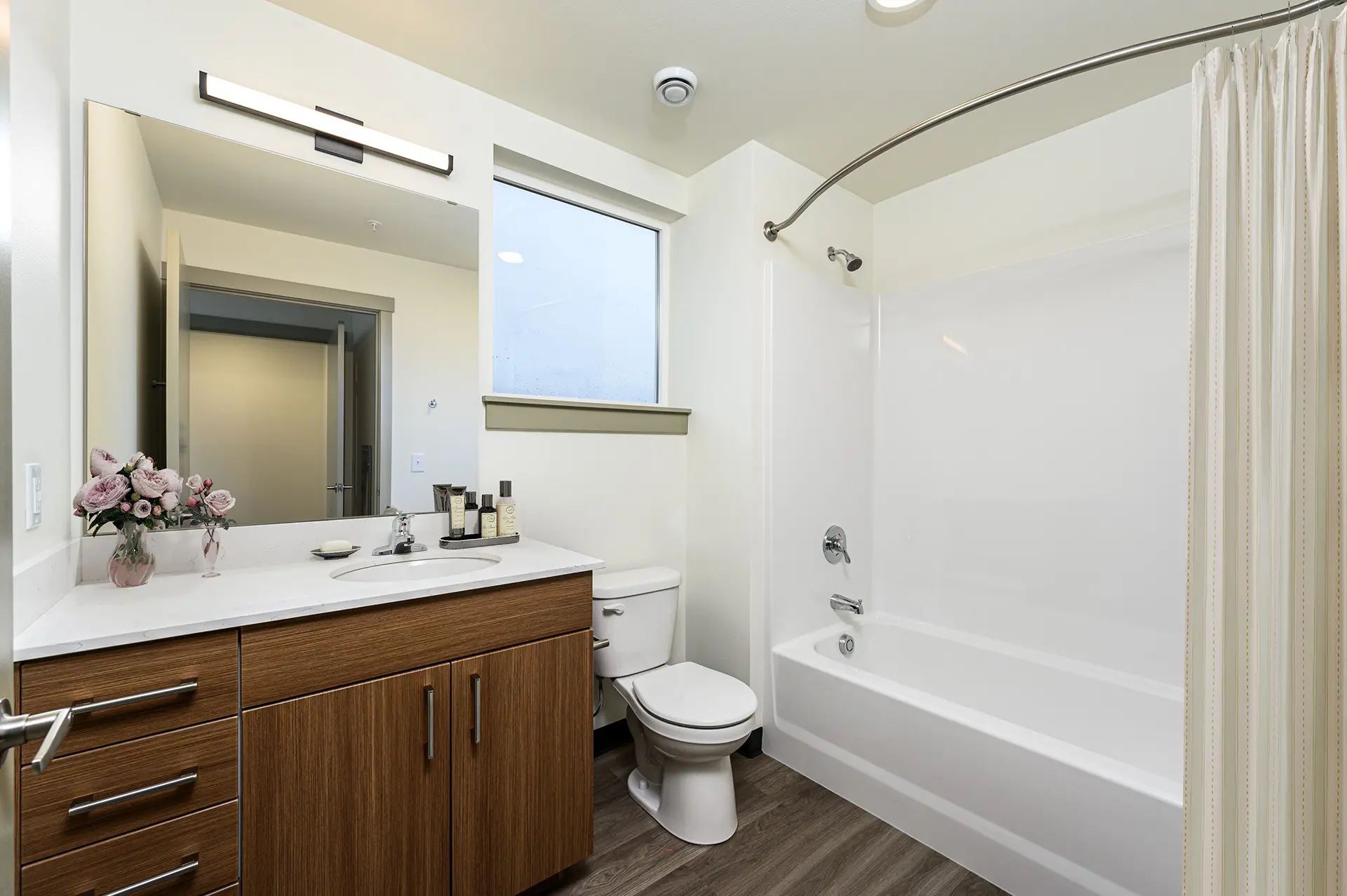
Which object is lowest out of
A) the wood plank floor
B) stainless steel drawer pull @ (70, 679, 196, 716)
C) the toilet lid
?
the wood plank floor

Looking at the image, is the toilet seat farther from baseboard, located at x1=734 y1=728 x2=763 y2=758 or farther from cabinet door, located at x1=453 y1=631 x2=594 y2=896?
baseboard, located at x1=734 y1=728 x2=763 y2=758

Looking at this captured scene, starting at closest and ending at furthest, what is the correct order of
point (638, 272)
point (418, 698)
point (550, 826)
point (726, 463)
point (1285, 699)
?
point (1285, 699)
point (418, 698)
point (550, 826)
point (726, 463)
point (638, 272)

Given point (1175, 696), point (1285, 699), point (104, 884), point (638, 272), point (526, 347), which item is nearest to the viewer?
point (1285, 699)

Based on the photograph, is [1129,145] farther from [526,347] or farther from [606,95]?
[526,347]

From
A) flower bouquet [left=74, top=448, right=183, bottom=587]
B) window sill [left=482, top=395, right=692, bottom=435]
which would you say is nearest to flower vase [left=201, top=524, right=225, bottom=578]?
flower bouquet [left=74, top=448, right=183, bottom=587]

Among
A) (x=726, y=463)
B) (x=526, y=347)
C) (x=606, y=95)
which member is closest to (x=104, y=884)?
(x=526, y=347)

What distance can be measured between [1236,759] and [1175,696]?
1404mm

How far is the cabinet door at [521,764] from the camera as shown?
4.43ft

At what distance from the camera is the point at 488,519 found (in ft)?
6.24

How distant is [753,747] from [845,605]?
711 mm

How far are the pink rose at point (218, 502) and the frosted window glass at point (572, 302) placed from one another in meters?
0.91

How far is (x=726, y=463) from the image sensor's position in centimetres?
238

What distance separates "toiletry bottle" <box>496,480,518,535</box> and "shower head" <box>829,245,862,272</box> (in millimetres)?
1707

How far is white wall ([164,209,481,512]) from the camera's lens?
1656mm
